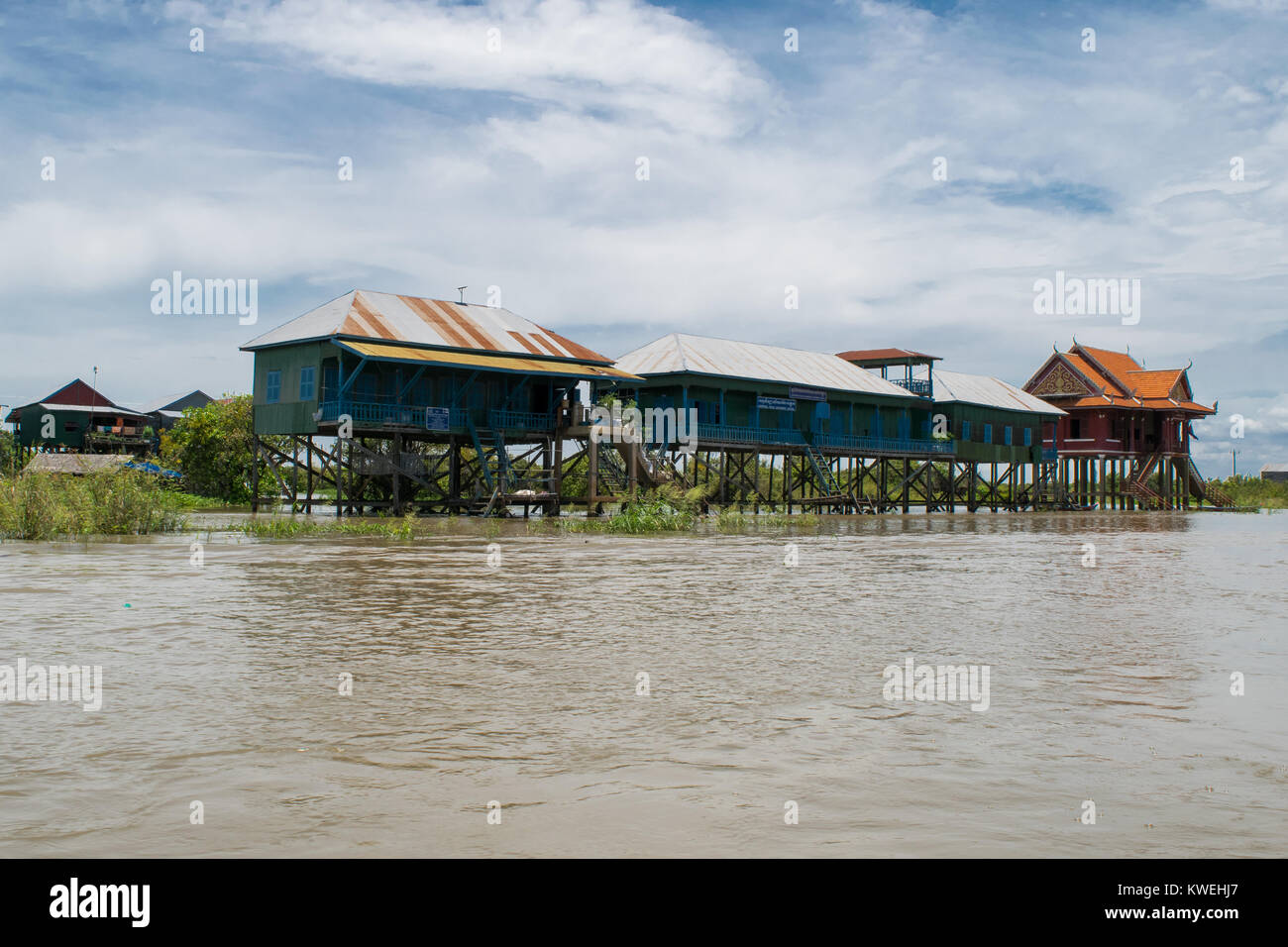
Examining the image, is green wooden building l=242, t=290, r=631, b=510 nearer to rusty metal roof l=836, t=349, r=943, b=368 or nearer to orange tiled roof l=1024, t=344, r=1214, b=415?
rusty metal roof l=836, t=349, r=943, b=368

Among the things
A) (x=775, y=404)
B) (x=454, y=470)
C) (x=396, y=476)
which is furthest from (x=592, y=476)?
(x=775, y=404)

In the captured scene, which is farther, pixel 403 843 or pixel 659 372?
pixel 659 372

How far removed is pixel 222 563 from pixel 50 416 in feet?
206

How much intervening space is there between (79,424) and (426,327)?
46.6 metres

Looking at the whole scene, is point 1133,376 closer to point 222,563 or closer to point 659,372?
point 659,372

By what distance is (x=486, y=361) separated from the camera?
32.9 meters

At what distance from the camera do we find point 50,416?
7038 cm

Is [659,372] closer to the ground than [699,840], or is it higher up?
higher up

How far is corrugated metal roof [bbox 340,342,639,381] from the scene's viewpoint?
1208 inches

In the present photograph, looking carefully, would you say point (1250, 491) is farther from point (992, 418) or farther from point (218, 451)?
point (218, 451)

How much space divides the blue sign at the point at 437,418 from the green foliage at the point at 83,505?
369 inches

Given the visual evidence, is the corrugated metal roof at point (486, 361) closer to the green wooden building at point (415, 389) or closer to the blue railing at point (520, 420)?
the green wooden building at point (415, 389)

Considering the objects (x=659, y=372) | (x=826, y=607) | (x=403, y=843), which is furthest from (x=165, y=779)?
(x=659, y=372)

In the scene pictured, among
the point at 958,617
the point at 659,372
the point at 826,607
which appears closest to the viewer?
the point at 958,617
